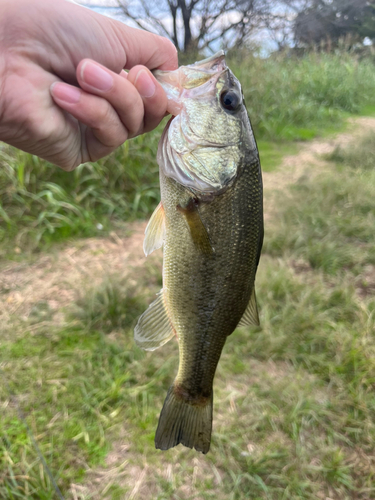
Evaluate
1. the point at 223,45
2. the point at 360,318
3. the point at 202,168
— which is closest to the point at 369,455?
the point at 360,318

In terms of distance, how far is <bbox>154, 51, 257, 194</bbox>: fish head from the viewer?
1.17 m

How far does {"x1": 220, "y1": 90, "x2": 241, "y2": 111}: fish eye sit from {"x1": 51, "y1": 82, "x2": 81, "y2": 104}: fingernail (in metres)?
0.49

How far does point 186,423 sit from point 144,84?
119 centimetres

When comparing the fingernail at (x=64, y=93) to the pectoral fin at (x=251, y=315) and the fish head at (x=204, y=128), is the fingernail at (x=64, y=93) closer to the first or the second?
the fish head at (x=204, y=128)

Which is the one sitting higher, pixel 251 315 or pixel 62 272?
pixel 251 315

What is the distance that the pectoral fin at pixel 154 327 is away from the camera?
4.28 feet

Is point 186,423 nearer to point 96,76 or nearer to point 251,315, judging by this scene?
point 251,315

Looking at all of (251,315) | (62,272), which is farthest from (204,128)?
(62,272)

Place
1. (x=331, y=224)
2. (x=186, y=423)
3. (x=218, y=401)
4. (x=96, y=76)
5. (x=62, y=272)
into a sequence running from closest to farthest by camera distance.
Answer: (x=96, y=76), (x=186, y=423), (x=218, y=401), (x=62, y=272), (x=331, y=224)

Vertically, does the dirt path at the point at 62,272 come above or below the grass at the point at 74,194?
below

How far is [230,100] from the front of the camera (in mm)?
1224

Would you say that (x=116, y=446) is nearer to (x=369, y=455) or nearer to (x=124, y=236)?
(x=369, y=455)

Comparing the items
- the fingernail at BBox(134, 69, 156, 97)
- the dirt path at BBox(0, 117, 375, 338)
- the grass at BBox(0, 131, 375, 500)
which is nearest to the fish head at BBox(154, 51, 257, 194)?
the fingernail at BBox(134, 69, 156, 97)

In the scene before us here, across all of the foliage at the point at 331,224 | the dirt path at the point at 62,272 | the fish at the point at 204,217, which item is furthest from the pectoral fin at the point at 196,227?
the foliage at the point at 331,224
